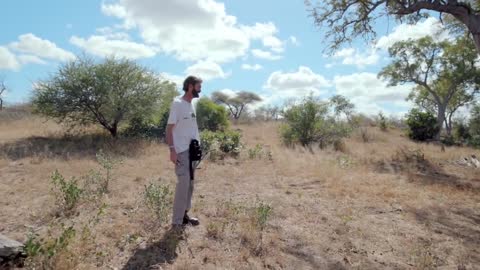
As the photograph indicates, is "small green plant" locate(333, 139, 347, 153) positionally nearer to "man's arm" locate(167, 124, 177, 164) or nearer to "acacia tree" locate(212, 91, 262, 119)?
"man's arm" locate(167, 124, 177, 164)

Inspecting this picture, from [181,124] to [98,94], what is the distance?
326 inches

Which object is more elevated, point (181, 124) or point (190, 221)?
point (181, 124)

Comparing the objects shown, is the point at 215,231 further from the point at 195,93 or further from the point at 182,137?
the point at 195,93

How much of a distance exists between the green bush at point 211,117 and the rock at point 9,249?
1364 cm

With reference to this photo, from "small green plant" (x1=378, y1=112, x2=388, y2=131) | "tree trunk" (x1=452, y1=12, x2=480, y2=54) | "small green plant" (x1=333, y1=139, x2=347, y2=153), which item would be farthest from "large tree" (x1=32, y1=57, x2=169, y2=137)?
"small green plant" (x1=378, y1=112, x2=388, y2=131)

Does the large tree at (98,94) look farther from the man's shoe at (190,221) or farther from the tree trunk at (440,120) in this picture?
the tree trunk at (440,120)

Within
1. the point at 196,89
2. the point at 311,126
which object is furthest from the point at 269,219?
the point at 311,126

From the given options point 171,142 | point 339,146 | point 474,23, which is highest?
point 474,23

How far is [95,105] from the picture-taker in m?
11.5

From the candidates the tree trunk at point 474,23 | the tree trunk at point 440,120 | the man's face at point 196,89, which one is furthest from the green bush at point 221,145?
the tree trunk at point 440,120

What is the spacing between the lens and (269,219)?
196 inches

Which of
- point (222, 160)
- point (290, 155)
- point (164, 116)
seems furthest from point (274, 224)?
point (164, 116)

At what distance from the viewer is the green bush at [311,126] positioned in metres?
14.4

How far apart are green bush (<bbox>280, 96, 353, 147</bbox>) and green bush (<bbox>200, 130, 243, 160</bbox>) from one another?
3.90 meters
